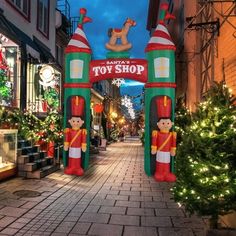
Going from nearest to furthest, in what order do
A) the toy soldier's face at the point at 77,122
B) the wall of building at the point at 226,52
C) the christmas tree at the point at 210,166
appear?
the christmas tree at the point at 210,166
the wall of building at the point at 226,52
the toy soldier's face at the point at 77,122

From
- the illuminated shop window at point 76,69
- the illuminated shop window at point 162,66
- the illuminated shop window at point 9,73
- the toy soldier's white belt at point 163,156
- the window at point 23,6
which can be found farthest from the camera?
the window at point 23,6

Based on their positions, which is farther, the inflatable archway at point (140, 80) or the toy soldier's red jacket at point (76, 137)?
the toy soldier's red jacket at point (76, 137)

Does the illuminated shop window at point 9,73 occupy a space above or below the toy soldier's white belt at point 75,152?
above

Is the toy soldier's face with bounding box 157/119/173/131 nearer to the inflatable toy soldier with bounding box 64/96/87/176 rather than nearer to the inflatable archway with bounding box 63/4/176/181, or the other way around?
the inflatable archway with bounding box 63/4/176/181

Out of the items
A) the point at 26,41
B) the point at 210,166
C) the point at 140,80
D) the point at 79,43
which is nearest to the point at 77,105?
the point at 79,43

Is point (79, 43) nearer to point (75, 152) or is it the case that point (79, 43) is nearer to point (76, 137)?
point (76, 137)

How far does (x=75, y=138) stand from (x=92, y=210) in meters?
3.91

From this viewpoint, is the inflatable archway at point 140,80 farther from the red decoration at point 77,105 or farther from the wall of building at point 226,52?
the wall of building at point 226,52

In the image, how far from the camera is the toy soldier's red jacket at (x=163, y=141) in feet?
36.3

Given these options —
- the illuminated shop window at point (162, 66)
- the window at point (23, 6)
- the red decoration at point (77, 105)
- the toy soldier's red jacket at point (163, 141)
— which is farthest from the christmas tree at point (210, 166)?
the window at point (23, 6)

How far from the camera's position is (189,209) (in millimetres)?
5992

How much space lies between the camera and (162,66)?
1079 cm

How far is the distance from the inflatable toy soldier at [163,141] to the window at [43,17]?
11.5 meters

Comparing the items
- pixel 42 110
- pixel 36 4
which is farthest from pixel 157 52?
pixel 36 4
